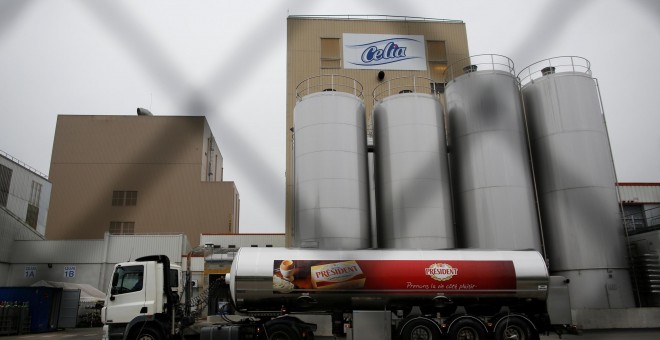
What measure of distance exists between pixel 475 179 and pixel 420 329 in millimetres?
7971

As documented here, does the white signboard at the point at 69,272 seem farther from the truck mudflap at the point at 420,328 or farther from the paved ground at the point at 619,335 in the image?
the paved ground at the point at 619,335

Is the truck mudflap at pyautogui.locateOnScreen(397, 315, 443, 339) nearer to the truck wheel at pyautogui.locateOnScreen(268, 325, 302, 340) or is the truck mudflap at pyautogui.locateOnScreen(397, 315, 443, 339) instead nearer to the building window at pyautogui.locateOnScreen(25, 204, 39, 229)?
the truck wheel at pyautogui.locateOnScreen(268, 325, 302, 340)

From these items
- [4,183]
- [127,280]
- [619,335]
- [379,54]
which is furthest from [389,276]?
[4,183]

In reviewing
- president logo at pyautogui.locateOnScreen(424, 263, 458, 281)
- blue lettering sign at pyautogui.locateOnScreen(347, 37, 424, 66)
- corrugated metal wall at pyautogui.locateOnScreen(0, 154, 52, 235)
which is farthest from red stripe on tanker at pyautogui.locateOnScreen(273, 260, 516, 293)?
corrugated metal wall at pyautogui.locateOnScreen(0, 154, 52, 235)

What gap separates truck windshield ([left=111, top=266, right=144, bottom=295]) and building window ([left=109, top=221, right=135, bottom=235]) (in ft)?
122

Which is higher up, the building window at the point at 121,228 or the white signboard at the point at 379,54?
the white signboard at the point at 379,54

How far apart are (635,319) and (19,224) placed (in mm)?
46822

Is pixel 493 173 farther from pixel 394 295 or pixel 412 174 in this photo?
pixel 394 295

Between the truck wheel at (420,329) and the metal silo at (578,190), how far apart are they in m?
8.82

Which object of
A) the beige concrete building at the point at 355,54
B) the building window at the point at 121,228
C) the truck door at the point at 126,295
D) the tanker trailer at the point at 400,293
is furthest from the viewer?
the building window at the point at 121,228

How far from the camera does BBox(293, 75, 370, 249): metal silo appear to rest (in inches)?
768

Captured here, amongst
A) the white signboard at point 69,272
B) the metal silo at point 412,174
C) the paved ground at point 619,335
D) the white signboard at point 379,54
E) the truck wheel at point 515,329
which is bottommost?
the paved ground at point 619,335

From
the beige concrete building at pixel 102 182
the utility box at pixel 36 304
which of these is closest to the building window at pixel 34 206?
the beige concrete building at pixel 102 182

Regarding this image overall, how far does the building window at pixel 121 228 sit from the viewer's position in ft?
167
